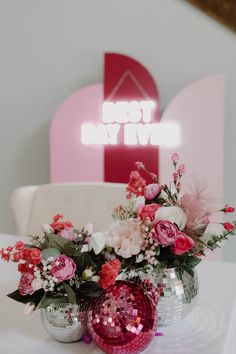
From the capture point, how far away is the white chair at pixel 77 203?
80.7 inches

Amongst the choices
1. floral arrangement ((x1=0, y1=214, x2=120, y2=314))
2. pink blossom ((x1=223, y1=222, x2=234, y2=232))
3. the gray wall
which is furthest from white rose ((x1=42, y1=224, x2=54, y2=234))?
the gray wall

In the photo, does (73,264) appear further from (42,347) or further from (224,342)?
(224,342)

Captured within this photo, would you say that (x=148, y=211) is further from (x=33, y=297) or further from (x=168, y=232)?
(x=33, y=297)

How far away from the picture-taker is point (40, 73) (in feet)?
11.2

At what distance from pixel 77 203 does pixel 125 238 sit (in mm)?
1189

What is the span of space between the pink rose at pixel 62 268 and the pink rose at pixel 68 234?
0.22 feet

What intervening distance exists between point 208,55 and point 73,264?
2.37m

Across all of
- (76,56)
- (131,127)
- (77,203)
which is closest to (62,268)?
(77,203)

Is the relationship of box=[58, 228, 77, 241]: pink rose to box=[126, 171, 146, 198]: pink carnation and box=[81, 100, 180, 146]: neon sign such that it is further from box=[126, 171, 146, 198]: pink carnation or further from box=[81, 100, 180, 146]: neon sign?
box=[81, 100, 180, 146]: neon sign

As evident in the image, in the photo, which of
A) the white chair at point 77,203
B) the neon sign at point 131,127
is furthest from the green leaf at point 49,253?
the neon sign at point 131,127

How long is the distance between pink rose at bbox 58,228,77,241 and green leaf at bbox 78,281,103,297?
0.30ft

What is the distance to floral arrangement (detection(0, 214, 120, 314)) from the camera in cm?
87

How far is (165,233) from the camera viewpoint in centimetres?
91

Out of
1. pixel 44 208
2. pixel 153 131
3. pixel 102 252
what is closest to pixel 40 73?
pixel 153 131
